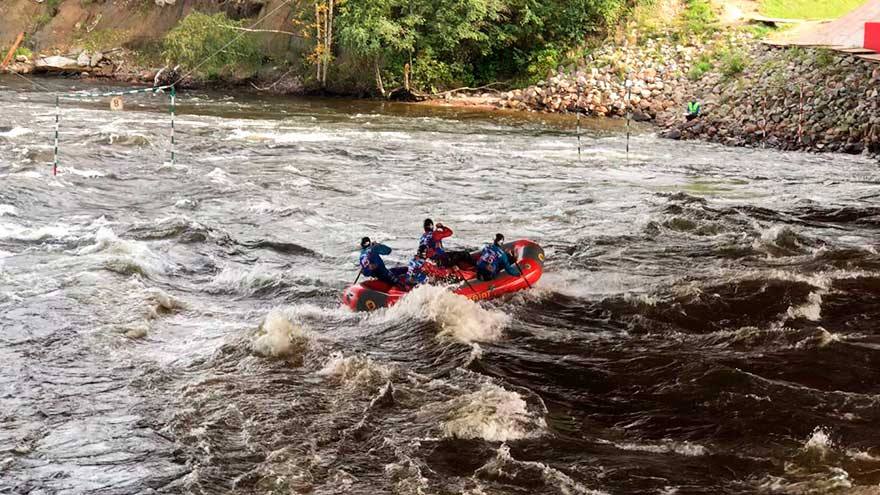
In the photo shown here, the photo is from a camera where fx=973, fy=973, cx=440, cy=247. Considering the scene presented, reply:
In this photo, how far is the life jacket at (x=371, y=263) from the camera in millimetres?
9938

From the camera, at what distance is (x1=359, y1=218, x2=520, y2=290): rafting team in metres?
9.98

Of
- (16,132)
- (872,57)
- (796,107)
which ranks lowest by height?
(16,132)

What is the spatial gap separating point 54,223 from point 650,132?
16.0m

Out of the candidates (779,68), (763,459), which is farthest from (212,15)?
(763,459)

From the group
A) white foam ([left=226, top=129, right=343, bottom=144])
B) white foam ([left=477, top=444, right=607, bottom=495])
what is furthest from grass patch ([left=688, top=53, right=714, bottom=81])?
white foam ([left=477, top=444, right=607, bottom=495])

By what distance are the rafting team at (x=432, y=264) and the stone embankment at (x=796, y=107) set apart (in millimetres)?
12891

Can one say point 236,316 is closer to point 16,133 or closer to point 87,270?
point 87,270

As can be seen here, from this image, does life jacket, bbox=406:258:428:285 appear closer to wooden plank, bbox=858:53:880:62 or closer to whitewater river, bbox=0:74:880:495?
whitewater river, bbox=0:74:880:495

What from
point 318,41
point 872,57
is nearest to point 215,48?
point 318,41

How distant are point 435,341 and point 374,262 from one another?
1.44m

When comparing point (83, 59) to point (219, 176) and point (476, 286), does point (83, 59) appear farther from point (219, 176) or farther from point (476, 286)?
point (476, 286)

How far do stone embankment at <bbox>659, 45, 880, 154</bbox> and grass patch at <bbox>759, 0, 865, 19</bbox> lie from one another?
6.51 metres

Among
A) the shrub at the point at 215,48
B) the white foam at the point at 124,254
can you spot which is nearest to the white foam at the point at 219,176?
the white foam at the point at 124,254

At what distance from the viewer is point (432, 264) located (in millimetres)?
10227
